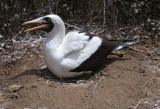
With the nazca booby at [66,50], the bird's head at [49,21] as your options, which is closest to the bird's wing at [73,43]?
the nazca booby at [66,50]

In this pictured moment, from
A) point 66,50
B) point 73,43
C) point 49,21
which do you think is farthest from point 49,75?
point 49,21

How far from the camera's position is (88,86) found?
12.2ft

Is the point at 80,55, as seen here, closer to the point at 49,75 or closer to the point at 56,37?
the point at 56,37

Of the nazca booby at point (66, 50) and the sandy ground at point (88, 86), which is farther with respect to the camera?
the nazca booby at point (66, 50)

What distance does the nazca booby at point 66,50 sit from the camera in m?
3.81

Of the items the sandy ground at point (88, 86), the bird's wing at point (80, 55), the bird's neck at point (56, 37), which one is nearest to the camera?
the sandy ground at point (88, 86)

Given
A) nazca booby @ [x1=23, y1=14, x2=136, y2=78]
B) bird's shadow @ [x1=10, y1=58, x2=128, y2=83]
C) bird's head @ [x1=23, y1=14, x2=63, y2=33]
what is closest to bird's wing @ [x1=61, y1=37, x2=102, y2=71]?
nazca booby @ [x1=23, y1=14, x2=136, y2=78]

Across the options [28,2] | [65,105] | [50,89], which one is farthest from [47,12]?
[65,105]

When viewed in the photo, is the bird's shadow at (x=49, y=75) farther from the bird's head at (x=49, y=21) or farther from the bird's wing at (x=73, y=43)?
the bird's head at (x=49, y=21)

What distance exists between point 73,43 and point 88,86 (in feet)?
2.32

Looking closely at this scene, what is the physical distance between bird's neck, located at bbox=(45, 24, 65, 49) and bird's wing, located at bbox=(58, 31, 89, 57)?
0.08 m

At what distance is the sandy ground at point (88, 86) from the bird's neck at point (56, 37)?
0.56 metres

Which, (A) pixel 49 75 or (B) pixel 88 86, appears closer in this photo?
(B) pixel 88 86

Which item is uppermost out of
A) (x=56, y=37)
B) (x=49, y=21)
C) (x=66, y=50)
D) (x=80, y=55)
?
(x=49, y=21)
